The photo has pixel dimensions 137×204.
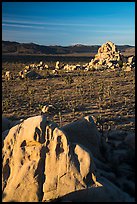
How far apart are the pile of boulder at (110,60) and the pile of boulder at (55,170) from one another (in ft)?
114

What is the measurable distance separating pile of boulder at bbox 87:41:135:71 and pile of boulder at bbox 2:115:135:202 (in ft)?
114

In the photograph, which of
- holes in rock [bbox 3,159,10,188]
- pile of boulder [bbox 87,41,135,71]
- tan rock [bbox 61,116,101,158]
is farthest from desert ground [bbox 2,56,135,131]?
pile of boulder [bbox 87,41,135,71]

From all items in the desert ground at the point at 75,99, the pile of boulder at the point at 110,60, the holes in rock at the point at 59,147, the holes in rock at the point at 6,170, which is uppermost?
the pile of boulder at the point at 110,60

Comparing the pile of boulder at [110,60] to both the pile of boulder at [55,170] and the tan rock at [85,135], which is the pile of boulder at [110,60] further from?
the pile of boulder at [55,170]

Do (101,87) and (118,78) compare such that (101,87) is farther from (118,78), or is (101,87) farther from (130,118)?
(130,118)

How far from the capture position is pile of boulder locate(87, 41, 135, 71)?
4697 centimetres

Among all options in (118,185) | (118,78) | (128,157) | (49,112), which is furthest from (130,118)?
(118,78)

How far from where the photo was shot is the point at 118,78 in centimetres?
3653

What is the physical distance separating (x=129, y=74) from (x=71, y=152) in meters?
32.1

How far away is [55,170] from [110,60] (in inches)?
1765

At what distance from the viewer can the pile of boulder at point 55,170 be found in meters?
8.18

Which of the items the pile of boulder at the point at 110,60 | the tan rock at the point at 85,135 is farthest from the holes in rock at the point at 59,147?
the pile of boulder at the point at 110,60

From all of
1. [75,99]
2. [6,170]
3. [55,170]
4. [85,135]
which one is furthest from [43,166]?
[75,99]

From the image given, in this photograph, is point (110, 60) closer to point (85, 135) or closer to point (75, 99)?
point (75, 99)
